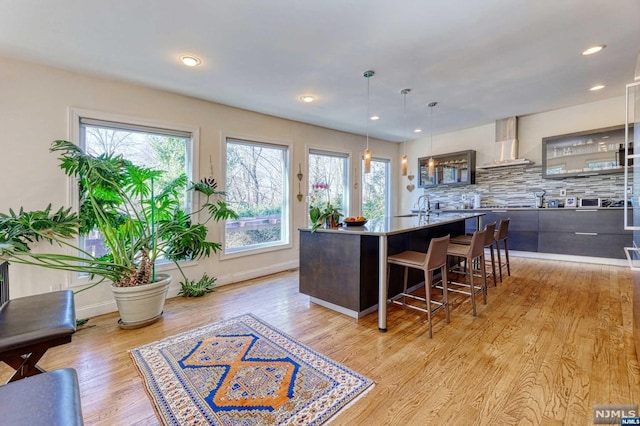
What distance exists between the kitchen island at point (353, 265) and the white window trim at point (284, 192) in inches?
54.5

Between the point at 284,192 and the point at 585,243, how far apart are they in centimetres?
510

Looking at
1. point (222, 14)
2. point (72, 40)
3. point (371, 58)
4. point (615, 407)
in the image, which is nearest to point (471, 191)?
point (371, 58)

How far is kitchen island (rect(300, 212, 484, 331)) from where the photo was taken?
2.60 m

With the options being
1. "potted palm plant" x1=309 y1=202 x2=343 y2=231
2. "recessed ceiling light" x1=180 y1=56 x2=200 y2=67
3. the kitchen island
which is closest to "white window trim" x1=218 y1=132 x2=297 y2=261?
"recessed ceiling light" x1=180 y1=56 x2=200 y2=67

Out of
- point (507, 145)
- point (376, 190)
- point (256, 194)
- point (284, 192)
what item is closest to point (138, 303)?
point (256, 194)

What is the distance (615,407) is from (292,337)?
6.89 feet

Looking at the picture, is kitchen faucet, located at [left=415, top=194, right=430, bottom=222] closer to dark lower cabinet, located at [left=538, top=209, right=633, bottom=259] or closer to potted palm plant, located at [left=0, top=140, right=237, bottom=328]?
dark lower cabinet, located at [left=538, top=209, right=633, bottom=259]

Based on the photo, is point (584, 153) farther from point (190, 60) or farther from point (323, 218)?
point (190, 60)

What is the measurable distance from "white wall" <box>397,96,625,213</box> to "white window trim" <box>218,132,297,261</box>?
359 cm

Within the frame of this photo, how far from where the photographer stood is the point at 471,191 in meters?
6.11

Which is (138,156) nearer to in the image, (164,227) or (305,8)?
(164,227)

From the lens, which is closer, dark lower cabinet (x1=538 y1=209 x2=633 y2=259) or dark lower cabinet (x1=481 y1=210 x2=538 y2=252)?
dark lower cabinet (x1=538 y1=209 x2=633 y2=259)

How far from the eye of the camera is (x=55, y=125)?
9.29 ft

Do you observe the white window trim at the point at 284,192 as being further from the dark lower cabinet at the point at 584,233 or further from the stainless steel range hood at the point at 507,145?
the dark lower cabinet at the point at 584,233
